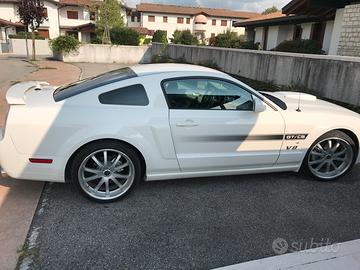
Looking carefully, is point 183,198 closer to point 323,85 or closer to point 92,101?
point 92,101

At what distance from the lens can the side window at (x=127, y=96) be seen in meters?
3.40

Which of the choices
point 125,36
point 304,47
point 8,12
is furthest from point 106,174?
point 8,12

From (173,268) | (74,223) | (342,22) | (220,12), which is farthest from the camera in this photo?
(220,12)

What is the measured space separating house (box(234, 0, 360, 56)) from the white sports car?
9.07m

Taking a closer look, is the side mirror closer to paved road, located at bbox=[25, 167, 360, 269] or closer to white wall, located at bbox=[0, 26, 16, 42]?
paved road, located at bbox=[25, 167, 360, 269]

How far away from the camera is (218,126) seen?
3.59 metres

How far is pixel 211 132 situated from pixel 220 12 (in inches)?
2601

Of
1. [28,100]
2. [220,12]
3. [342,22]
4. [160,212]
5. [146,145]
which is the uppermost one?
[220,12]

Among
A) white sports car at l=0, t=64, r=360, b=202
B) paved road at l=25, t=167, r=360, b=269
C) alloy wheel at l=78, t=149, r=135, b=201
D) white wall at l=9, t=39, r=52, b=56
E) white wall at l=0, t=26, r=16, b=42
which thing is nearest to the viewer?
paved road at l=25, t=167, r=360, b=269

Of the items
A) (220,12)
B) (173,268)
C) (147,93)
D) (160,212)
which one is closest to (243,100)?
(147,93)

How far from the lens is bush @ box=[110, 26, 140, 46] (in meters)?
29.7

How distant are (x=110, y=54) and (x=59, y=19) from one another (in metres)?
26.6

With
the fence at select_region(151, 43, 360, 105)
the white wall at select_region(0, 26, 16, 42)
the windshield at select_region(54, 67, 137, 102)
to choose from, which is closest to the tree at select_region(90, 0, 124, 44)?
the white wall at select_region(0, 26, 16, 42)

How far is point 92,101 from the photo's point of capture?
11.0 feet
